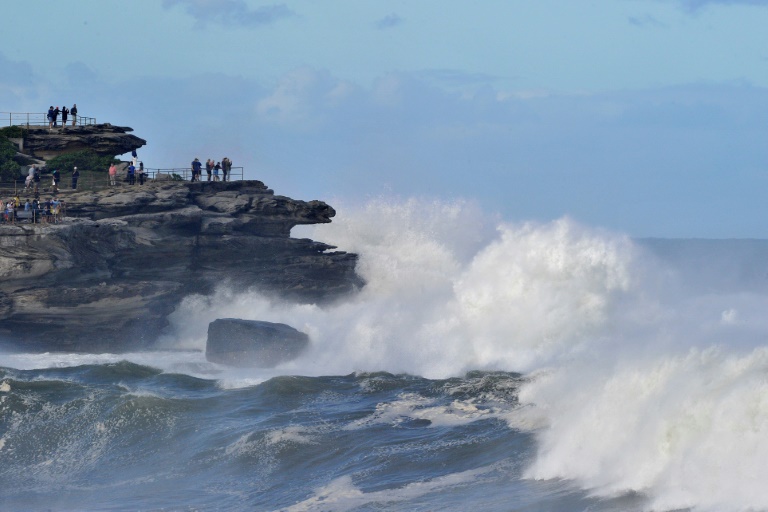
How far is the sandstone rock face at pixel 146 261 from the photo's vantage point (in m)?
38.4

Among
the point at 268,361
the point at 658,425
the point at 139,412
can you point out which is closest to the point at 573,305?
the point at 268,361

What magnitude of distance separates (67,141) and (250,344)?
16259 millimetres

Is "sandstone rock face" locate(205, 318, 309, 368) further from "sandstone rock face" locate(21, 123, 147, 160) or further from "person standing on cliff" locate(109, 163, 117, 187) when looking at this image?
"sandstone rock face" locate(21, 123, 147, 160)

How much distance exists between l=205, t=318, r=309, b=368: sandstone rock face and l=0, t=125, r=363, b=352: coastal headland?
4.79m

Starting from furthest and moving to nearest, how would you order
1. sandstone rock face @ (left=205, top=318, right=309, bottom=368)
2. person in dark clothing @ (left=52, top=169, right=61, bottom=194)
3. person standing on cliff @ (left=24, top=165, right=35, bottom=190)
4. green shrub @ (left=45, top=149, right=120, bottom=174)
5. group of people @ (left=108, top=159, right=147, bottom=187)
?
green shrub @ (left=45, top=149, right=120, bottom=174)
group of people @ (left=108, top=159, right=147, bottom=187)
person standing on cliff @ (left=24, top=165, right=35, bottom=190)
person in dark clothing @ (left=52, top=169, right=61, bottom=194)
sandstone rock face @ (left=205, top=318, right=309, bottom=368)

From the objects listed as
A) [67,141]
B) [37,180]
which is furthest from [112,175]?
[67,141]

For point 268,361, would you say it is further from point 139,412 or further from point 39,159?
point 39,159

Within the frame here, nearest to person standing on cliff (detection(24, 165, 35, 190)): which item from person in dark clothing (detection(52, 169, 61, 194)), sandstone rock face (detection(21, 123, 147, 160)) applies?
person in dark clothing (detection(52, 169, 61, 194))

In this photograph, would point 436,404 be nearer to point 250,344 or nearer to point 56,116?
point 250,344

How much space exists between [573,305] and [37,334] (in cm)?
1851

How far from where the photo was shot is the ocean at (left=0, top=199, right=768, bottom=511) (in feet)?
63.7

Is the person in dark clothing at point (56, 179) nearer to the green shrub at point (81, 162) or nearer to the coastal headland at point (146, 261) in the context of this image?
the coastal headland at point (146, 261)

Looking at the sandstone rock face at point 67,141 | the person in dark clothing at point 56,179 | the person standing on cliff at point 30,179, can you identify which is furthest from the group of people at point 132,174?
the sandstone rock face at point 67,141

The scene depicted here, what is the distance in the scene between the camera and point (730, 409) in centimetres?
1889
